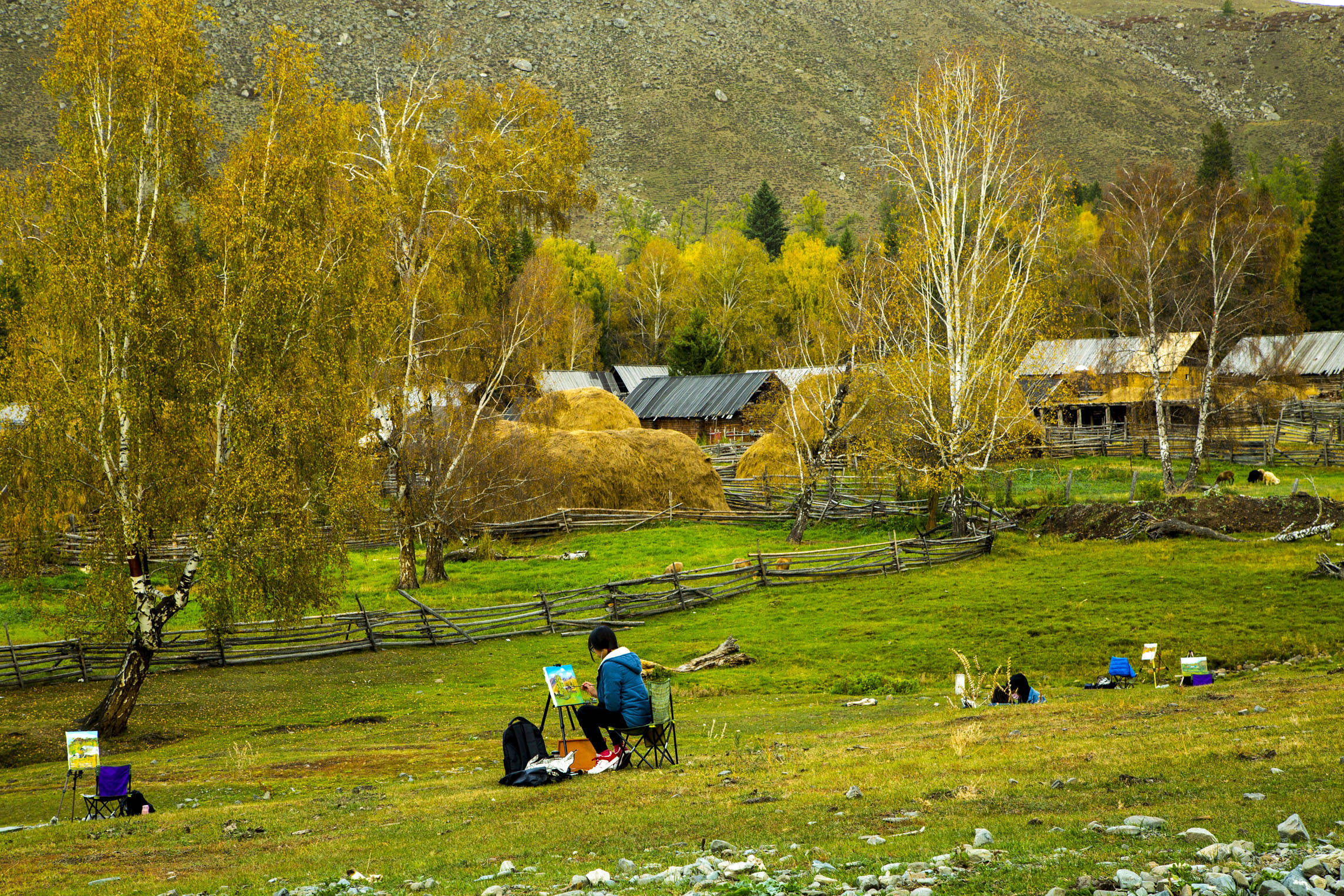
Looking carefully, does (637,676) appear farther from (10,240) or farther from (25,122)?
(25,122)

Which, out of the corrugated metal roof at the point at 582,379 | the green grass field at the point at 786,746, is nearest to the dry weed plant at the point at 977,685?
the green grass field at the point at 786,746

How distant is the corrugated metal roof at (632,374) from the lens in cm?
7831

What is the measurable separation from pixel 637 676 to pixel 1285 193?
10832 centimetres

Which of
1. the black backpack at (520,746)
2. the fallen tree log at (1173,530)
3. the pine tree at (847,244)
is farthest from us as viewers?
the pine tree at (847,244)

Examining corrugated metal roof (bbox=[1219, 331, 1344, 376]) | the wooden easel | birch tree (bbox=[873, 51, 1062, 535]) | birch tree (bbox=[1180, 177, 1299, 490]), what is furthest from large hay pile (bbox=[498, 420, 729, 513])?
the wooden easel

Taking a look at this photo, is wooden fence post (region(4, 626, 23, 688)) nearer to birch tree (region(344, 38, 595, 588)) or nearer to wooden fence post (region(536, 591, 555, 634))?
birch tree (region(344, 38, 595, 588))

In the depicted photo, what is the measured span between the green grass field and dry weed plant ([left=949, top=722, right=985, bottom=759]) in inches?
2.0

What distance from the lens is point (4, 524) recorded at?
1681 centimetres

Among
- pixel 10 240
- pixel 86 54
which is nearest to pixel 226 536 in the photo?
pixel 10 240

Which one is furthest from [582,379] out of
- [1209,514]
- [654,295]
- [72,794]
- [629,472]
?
[72,794]

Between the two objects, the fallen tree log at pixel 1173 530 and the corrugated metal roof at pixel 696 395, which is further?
the corrugated metal roof at pixel 696 395

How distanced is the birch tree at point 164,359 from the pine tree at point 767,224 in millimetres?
96854

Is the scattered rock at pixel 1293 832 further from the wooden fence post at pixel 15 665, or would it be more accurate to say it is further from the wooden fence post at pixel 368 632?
the wooden fence post at pixel 15 665

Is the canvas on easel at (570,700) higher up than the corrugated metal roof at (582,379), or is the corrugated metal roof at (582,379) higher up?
the corrugated metal roof at (582,379)
